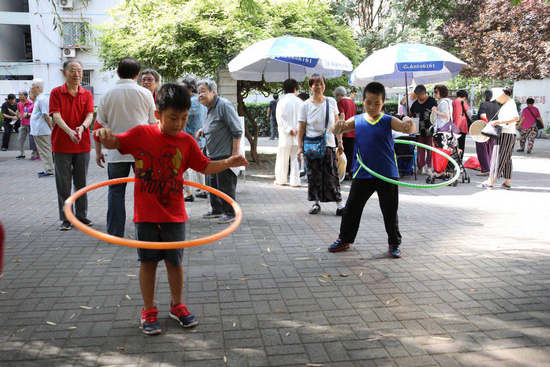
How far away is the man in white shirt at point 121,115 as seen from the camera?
214 inches

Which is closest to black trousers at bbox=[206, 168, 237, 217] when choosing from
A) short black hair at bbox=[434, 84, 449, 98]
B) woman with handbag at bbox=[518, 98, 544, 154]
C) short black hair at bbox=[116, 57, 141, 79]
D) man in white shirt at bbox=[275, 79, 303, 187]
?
short black hair at bbox=[116, 57, 141, 79]

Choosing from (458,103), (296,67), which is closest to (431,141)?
(458,103)

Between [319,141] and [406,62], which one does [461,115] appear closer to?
[406,62]

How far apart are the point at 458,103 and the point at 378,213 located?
511 cm

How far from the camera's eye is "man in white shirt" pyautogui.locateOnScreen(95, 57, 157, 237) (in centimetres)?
542

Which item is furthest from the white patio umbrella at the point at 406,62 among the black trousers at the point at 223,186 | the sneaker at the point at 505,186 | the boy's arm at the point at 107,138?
the boy's arm at the point at 107,138

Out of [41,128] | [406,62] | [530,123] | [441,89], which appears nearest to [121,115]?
[406,62]

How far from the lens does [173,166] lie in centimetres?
341

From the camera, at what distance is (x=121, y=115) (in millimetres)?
5457

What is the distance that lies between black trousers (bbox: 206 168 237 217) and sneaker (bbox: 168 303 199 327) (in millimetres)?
3394

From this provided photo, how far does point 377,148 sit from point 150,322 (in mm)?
3105

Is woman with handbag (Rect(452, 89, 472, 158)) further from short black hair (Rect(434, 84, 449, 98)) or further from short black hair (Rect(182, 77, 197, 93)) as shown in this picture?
short black hair (Rect(182, 77, 197, 93))

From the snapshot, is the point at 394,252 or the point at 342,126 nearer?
the point at 342,126

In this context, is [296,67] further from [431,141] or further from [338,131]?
[338,131]
